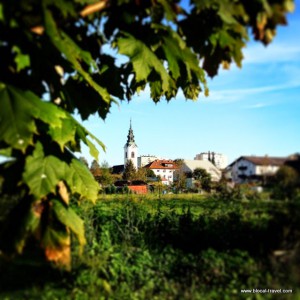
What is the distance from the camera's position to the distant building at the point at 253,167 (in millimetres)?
4065

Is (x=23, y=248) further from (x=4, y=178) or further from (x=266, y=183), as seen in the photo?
(x=266, y=183)

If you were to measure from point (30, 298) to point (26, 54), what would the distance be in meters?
2.21

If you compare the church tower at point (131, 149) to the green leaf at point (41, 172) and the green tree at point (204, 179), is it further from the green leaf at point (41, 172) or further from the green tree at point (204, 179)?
the green leaf at point (41, 172)

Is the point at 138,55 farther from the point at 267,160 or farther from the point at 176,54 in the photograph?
the point at 267,160

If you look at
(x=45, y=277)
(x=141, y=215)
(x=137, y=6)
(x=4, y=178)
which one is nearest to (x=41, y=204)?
(x=4, y=178)

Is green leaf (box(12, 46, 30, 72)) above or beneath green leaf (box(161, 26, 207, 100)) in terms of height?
beneath

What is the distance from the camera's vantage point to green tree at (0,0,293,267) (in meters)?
3.18

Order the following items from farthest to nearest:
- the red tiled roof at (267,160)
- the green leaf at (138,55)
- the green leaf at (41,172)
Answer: the red tiled roof at (267,160)
the green leaf at (138,55)
the green leaf at (41,172)

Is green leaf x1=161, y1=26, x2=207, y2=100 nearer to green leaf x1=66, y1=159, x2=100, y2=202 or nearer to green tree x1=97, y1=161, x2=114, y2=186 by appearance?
green leaf x1=66, y1=159, x2=100, y2=202

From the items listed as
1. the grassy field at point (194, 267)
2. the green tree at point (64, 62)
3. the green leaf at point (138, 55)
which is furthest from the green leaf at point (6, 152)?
the green leaf at point (138, 55)

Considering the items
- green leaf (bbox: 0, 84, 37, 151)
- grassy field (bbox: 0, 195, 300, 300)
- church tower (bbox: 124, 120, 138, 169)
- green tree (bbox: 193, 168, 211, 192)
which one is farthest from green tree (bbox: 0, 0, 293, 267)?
church tower (bbox: 124, 120, 138, 169)

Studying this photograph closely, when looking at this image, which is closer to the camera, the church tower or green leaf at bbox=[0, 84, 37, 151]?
green leaf at bbox=[0, 84, 37, 151]

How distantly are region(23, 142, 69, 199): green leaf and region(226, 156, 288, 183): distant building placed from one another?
75.1 inches

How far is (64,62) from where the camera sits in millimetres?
3742
